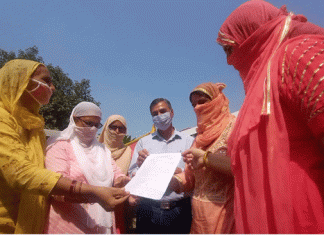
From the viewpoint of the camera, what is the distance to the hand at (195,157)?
6.57ft

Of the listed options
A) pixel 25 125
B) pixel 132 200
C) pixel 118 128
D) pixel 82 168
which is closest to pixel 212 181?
pixel 132 200

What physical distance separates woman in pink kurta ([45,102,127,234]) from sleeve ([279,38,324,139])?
1.64m

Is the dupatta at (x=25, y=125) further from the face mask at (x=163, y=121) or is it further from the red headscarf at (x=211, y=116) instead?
the face mask at (x=163, y=121)

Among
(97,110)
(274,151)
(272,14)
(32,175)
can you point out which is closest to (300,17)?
(272,14)

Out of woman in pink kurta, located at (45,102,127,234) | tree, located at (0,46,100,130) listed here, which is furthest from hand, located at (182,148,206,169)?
tree, located at (0,46,100,130)

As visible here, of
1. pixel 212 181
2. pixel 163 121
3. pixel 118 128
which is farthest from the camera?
pixel 118 128

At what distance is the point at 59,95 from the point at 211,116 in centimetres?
2128

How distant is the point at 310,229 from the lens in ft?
3.34

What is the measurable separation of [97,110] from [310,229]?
2115 millimetres

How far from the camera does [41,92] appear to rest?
2041mm

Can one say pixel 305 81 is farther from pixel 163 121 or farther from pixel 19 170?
pixel 163 121

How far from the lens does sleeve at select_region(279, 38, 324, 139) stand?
911 mm

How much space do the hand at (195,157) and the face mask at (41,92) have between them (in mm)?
1223

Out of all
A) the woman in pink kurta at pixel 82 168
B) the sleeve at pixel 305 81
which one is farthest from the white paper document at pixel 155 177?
the sleeve at pixel 305 81
